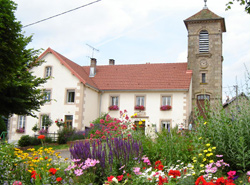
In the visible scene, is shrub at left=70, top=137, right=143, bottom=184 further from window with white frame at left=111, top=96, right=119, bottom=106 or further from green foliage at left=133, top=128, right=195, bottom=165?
window with white frame at left=111, top=96, right=119, bottom=106

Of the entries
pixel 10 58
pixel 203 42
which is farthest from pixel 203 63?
pixel 10 58

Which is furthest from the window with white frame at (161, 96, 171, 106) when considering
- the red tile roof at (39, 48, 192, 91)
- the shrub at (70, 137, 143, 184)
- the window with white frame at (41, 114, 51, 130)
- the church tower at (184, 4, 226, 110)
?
the shrub at (70, 137, 143, 184)

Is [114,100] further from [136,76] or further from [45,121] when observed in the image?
[45,121]

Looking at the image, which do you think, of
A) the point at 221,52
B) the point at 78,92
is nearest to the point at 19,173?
the point at 78,92

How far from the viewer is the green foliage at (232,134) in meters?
5.53

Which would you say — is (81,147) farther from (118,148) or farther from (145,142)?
(145,142)

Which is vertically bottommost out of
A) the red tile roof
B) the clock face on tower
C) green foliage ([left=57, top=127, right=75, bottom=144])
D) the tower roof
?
green foliage ([left=57, top=127, right=75, bottom=144])

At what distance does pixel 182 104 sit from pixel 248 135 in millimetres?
20634

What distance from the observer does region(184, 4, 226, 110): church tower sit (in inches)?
1112

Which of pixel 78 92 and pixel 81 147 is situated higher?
pixel 78 92

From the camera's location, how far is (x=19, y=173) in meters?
5.31

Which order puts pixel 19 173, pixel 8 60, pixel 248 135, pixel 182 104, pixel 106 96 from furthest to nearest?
1. pixel 106 96
2. pixel 182 104
3. pixel 8 60
4. pixel 248 135
5. pixel 19 173

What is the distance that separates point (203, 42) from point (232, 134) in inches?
978

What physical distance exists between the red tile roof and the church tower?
1.29m
